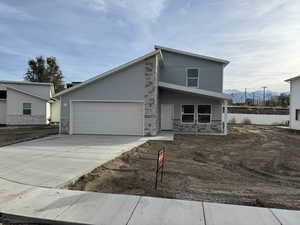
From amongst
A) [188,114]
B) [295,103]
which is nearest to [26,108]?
[188,114]

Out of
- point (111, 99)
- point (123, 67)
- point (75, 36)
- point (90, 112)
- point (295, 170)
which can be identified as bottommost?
point (295, 170)

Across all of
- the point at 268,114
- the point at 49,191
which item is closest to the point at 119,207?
the point at 49,191

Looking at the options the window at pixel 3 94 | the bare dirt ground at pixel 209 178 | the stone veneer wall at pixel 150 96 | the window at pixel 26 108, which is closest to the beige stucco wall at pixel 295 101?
the bare dirt ground at pixel 209 178

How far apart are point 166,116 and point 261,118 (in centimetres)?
1774

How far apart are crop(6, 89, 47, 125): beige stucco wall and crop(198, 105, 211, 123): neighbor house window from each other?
18229mm

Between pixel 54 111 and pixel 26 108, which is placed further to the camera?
pixel 54 111

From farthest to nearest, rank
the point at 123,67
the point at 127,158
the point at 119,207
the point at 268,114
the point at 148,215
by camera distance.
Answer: the point at 268,114 → the point at 123,67 → the point at 127,158 → the point at 119,207 → the point at 148,215

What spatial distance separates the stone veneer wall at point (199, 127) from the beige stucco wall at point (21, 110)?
16.5 m

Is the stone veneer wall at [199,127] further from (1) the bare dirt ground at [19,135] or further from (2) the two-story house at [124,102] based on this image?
(1) the bare dirt ground at [19,135]

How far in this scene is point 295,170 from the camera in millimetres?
6766

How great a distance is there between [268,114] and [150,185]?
1119 inches

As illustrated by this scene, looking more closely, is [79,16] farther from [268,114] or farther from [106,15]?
[268,114]

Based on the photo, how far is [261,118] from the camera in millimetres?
27844

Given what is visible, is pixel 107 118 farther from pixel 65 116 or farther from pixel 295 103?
pixel 295 103
